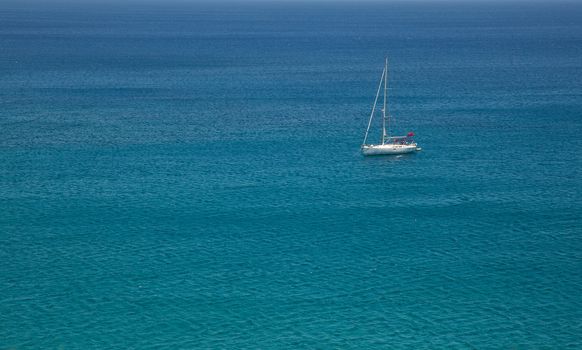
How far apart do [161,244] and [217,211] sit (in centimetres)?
1313

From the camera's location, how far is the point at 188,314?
77.4 m

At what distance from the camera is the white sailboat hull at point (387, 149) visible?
131000mm

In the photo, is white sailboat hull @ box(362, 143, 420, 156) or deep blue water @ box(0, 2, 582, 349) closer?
deep blue water @ box(0, 2, 582, 349)

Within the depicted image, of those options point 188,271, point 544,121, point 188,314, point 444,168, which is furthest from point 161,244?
point 544,121

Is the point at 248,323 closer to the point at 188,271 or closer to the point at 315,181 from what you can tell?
the point at 188,271

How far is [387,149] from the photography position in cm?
→ 13212

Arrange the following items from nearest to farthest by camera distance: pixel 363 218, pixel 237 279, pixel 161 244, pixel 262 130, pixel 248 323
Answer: pixel 248 323, pixel 237 279, pixel 161 244, pixel 363 218, pixel 262 130

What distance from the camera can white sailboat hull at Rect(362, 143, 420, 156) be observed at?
131000 millimetres

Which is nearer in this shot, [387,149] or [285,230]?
[285,230]

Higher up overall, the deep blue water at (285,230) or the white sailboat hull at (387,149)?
the white sailboat hull at (387,149)

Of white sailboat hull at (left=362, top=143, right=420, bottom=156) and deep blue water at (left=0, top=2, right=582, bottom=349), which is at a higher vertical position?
white sailboat hull at (left=362, top=143, right=420, bottom=156)

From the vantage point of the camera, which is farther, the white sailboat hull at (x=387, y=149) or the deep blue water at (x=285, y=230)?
the white sailboat hull at (x=387, y=149)

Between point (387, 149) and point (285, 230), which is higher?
point (387, 149)

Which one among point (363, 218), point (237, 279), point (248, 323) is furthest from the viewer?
point (363, 218)
